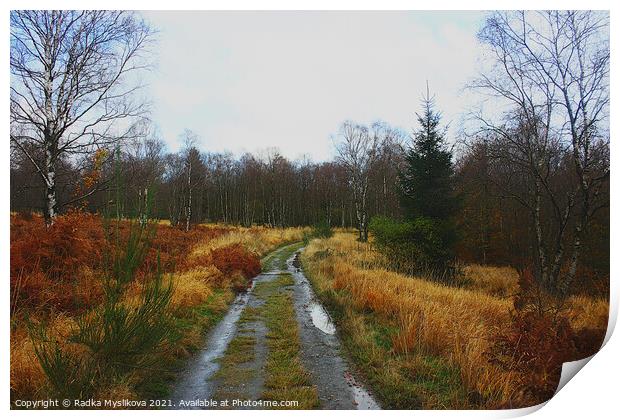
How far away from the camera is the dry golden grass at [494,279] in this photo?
9.15 m

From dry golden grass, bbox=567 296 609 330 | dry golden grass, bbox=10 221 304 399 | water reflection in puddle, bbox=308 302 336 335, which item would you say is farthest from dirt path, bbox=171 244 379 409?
dry golden grass, bbox=567 296 609 330

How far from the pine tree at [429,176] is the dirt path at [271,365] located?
254 inches

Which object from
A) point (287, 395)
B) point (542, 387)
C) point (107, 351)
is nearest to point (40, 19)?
point (107, 351)

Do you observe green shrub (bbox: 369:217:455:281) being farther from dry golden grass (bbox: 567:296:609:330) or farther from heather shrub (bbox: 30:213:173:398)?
heather shrub (bbox: 30:213:173:398)

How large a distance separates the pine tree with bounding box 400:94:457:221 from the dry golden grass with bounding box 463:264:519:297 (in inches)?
94.5

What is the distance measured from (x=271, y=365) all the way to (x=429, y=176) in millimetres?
10323

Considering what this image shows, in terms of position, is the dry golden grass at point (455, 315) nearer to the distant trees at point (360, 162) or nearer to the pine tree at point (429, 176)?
the pine tree at point (429, 176)

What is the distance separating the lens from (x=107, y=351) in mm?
4191

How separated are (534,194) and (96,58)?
11227mm

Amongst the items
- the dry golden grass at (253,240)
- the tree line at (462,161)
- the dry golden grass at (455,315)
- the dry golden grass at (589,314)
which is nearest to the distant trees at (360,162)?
the dry golden grass at (253,240)

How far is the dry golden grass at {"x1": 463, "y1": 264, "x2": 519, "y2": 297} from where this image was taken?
915 cm

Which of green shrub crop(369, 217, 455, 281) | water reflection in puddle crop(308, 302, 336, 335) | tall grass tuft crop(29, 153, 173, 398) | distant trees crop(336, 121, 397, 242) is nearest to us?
tall grass tuft crop(29, 153, 173, 398)

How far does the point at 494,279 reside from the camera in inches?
402

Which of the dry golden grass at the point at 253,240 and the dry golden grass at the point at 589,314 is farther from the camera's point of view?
the dry golden grass at the point at 253,240
